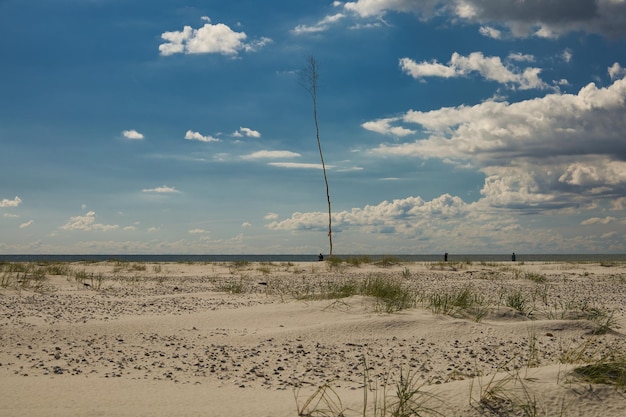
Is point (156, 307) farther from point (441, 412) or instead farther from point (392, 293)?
point (441, 412)

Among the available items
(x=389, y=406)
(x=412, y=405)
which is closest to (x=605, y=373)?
(x=412, y=405)

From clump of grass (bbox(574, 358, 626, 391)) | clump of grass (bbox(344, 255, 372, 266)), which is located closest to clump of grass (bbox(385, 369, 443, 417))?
clump of grass (bbox(574, 358, 626, 391))

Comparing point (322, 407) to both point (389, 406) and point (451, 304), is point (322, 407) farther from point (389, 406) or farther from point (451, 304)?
point (451, 304)

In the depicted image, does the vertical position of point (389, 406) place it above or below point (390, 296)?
below

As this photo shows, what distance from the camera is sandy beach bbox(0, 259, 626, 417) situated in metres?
3.47

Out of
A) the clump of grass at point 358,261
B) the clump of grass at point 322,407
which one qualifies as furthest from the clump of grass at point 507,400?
the clump of grass at point 358,261

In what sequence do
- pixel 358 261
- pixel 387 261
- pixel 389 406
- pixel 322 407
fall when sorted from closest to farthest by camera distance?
pixel 389 406 → pixel 322 407 → pixel 358 261 → pixel 387 261

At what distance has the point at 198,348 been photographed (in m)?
5.48

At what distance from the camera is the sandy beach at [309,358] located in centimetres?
347

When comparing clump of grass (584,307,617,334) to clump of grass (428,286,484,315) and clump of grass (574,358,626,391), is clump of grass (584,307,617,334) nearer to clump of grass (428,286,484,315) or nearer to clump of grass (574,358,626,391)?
clump of grass (428,286,484,315)

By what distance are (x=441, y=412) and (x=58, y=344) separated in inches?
164

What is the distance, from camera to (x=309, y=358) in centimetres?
507

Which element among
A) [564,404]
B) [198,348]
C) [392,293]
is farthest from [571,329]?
[198,348]

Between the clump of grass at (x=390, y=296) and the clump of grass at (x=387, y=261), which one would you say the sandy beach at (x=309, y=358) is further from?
the clump of grass at (x=387, y=261)
